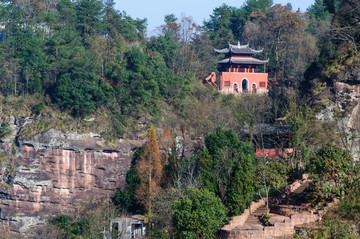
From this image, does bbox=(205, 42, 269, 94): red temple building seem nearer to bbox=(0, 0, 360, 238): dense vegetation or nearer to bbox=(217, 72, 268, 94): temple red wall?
bbox=(217, 72, 268, 94): temple red wall

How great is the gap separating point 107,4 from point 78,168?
55.0 feet

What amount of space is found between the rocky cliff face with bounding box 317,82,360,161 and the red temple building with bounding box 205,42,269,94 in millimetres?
18651

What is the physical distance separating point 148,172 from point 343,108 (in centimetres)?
1058

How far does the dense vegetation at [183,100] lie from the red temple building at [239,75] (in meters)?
1.37

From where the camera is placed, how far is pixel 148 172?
27.1 m

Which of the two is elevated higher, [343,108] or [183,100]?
[183,100]

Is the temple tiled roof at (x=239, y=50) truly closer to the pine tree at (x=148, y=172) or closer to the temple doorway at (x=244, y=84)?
the temple doorway at (x=244, y=84)

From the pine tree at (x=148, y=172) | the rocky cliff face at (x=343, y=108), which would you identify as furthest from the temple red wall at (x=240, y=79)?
the pine tree at (x=148, y=172)

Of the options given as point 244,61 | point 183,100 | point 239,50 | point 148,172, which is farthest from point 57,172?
point 239,50

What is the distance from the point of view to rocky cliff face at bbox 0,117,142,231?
125ft

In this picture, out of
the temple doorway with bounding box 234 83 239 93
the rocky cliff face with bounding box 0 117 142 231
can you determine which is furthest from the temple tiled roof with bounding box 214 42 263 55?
the rocky cliff face with bounding box 0 117 142 231

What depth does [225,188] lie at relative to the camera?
2072 centimetres

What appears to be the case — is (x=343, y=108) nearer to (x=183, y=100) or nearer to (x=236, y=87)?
(x=183, y=100)

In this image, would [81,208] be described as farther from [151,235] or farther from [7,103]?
[151,235]
